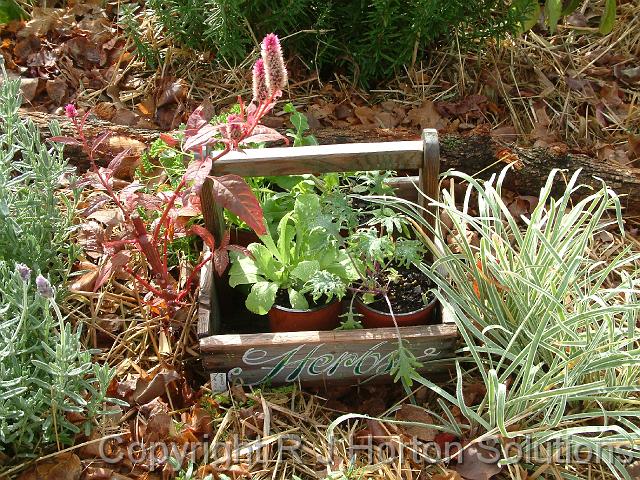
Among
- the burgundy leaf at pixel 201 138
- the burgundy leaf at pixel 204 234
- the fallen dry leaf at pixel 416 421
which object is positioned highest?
the burgundy leaf at pixel 201 138

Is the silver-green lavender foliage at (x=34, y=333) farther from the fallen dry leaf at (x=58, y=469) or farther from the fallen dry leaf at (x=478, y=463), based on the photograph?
the fallen dry leaf at (x=478, y=463)

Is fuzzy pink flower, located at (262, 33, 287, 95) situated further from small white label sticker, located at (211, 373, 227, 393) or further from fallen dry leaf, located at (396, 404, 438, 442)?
fallen dry leaf, located at (396, 404, 438, 442)

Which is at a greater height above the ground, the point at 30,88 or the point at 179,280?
the point at 30,88

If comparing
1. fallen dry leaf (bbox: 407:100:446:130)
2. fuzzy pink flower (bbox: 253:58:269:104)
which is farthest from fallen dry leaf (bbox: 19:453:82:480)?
fallen dry leaf (bbox: 407:100:446:130)

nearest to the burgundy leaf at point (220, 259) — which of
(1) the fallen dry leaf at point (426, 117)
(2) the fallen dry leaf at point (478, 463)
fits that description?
(2) the fallen dry leaf at point (478, 463)

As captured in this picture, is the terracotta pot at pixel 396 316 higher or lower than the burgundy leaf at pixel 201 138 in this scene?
lower

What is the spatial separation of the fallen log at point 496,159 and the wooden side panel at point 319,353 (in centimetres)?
81

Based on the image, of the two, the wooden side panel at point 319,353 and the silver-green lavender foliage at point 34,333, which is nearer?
the silver-green lavender foliage at point 34,333

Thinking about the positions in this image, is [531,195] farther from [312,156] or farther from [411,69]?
[312,156]

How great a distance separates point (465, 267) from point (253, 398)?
0.70 m

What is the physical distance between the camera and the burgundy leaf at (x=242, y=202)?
1697 millimetres

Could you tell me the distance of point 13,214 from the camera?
204cm

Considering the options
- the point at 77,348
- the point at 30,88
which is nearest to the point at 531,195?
the point at 77,348

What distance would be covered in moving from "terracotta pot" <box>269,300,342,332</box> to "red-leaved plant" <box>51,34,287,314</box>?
8.2 inches
